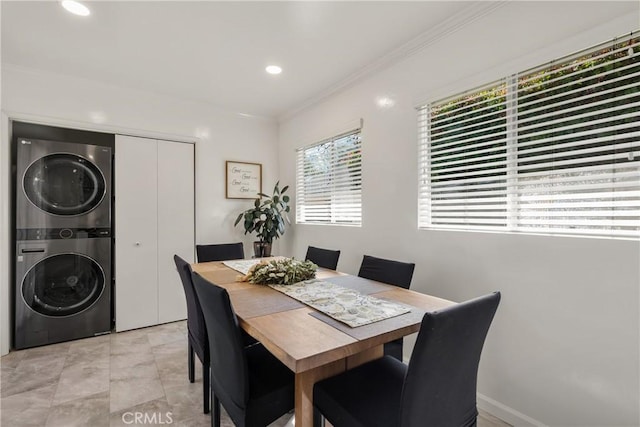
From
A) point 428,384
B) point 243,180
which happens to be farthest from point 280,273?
point 243,180

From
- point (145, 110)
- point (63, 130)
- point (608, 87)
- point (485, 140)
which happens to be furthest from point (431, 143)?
point (63, 130)

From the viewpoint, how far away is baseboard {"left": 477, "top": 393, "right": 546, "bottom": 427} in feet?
5.90

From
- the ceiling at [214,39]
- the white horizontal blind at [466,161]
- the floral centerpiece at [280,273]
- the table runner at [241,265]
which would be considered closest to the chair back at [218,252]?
the table runner at [241,265]

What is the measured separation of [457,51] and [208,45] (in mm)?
1877

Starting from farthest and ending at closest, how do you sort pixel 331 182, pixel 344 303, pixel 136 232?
pixel 331 182 < pixel 136 232 < pixel 344 303

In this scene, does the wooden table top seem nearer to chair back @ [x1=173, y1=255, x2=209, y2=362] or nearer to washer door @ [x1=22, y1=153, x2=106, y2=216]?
chair back @ [x1=173, y1=255, x2=209, y2=362]

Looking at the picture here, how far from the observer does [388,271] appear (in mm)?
2205

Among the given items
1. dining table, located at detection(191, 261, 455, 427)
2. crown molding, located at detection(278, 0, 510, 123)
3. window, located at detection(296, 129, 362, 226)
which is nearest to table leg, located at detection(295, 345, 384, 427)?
dining table, located at detection(191, 261, 455, 427)

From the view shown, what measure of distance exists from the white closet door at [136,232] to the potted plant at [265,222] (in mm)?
1014

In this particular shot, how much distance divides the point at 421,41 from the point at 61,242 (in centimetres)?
367

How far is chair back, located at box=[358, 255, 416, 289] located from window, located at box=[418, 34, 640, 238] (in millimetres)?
493

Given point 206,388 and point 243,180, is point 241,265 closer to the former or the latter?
point 206,388

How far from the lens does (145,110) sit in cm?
342

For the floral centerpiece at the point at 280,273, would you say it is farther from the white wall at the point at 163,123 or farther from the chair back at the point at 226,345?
the white wall at the point at 163,123
